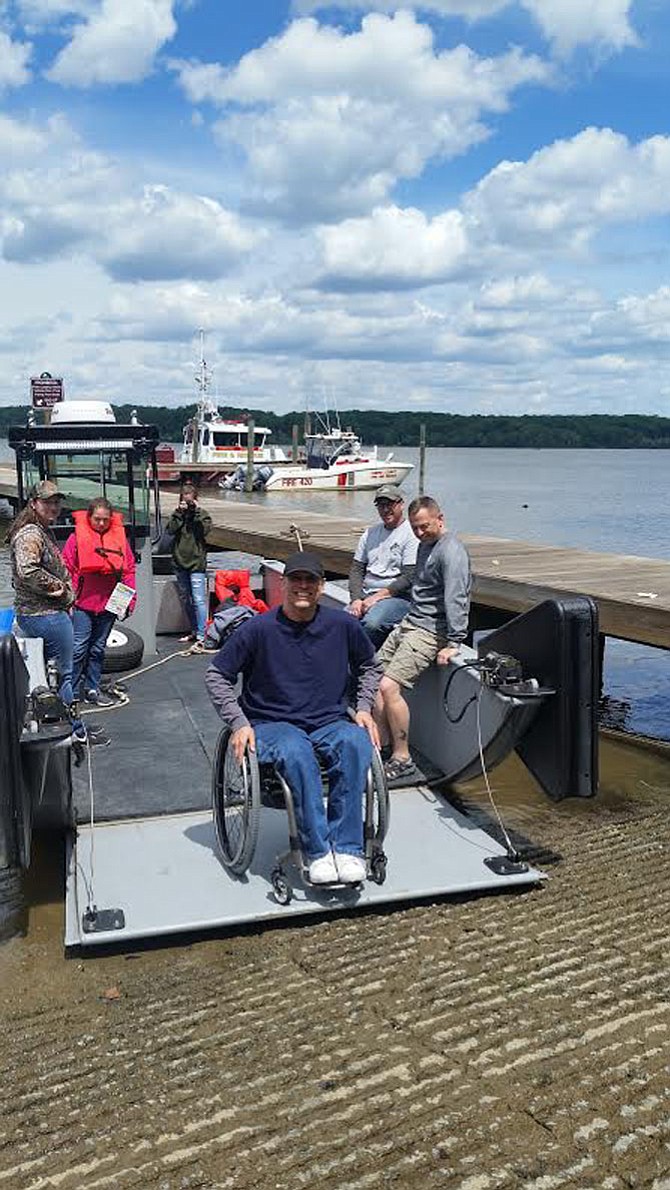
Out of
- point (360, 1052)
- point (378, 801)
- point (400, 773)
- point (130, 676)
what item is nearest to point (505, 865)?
point (378, 801)

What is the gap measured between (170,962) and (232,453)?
1908 inches

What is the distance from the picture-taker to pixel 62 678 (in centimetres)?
611

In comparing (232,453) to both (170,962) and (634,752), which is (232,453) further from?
(170,962)

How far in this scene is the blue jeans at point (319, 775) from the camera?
14.4ft

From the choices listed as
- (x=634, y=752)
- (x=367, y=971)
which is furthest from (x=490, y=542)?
(x=367, y=971)

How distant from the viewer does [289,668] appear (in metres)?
4.60

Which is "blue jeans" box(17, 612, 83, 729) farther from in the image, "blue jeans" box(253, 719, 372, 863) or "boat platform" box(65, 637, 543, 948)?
"blue jeans" box(253, 719, 372, 863)

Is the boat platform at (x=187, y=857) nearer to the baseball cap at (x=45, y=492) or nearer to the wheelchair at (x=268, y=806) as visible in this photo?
the wheelchair at (x=268, y=806)

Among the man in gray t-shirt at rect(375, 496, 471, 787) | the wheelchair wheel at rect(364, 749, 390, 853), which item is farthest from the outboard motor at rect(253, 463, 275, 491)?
the wheelchair wheel at rect(364, 749, 390, 853)

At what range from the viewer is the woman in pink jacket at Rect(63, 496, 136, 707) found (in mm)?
6898

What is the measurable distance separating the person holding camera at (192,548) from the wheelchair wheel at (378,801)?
15.7ft

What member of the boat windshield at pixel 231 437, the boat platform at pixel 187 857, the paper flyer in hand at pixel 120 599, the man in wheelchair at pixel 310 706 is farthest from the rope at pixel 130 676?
the boat windshield at pixel 231 437

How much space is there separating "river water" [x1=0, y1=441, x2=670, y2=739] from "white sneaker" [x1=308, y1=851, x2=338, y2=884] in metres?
7.18

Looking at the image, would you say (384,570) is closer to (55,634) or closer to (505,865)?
(55,634)
